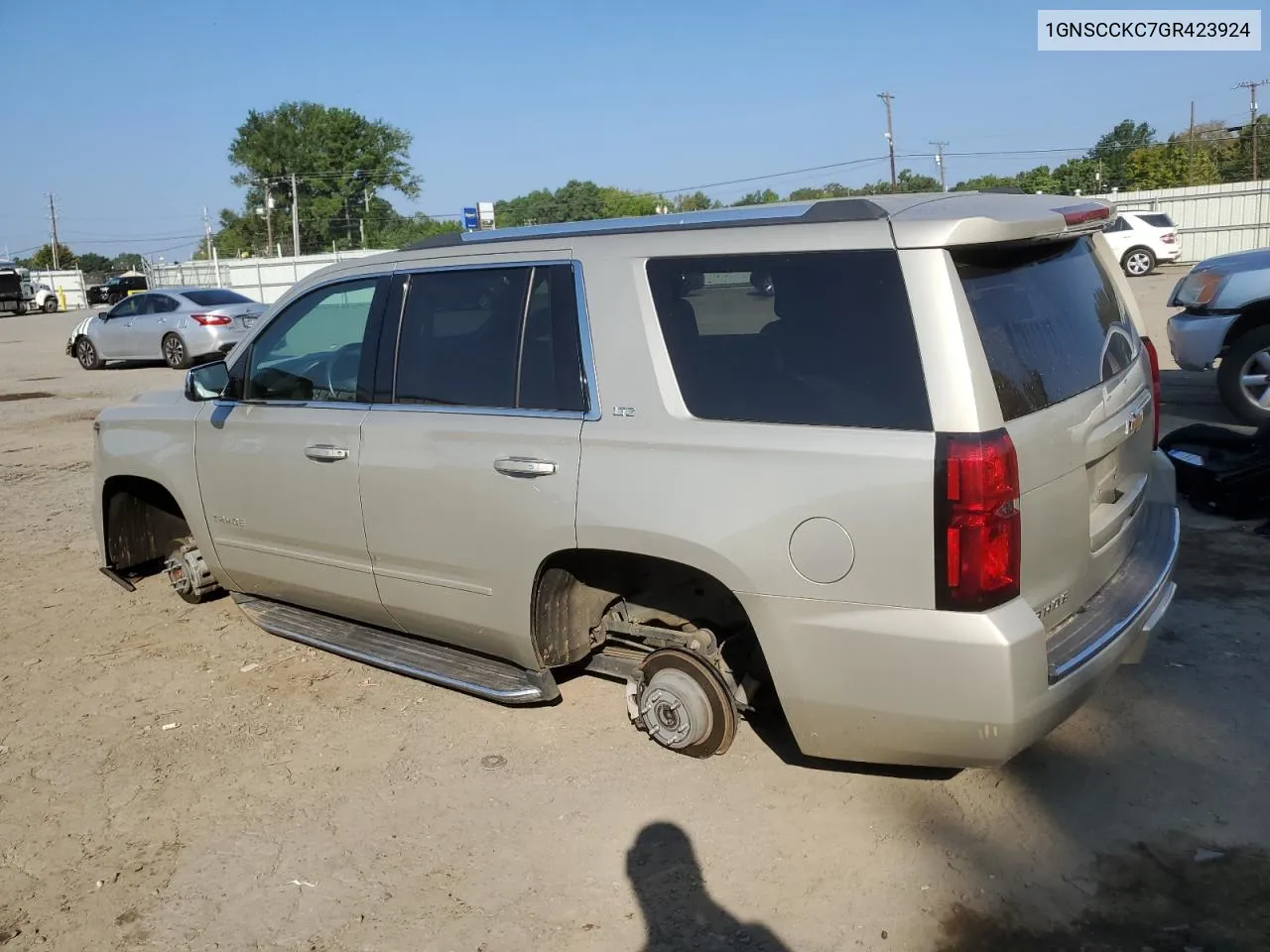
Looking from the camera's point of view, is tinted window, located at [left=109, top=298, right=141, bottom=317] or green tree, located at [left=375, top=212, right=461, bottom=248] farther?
green tree, located at [left=375, top=212, right=461, bottom=248]

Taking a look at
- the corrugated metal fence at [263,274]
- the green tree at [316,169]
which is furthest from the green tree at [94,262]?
the corrugated metal fence at [263,274]

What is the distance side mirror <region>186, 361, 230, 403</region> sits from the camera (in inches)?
194

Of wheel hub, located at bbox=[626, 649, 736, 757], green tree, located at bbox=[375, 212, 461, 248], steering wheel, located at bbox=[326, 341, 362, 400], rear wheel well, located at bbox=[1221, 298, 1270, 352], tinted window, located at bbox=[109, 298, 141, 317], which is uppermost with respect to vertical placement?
green tree, located at bbox=[375, 212, 461, 248]

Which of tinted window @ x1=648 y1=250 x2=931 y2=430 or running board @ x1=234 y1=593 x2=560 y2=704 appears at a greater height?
tinted window @ x1=648 y1=250 x2=931 y2=430

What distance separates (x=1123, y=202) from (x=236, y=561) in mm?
37951

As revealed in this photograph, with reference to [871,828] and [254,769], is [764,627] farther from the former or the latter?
[254,769]

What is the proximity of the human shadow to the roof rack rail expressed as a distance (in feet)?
6.53

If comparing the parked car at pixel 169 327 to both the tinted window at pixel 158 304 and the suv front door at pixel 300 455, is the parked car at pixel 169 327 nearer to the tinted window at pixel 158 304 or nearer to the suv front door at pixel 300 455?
the tinted window at pixel 158 304

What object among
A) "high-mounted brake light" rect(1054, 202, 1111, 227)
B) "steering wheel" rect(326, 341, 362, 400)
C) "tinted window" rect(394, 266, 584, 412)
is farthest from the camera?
"steering wheel" rect(326, 341, 362, 400)

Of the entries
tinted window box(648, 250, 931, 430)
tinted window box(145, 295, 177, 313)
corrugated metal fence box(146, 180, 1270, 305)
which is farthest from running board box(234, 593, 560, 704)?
corrugated metal fence box(146, 180, 1270, 305)

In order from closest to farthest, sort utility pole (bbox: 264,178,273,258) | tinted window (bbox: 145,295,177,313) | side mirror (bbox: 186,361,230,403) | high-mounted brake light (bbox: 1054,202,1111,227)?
high-mounted brake light (bbox: 1054,202,1111,227), side mirror (bbox: 186,361,230,403), tinted window (bbox: 145,295,177,313), utility pole (bbox: 264,178,273,258)

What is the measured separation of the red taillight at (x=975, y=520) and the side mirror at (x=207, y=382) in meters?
3.47

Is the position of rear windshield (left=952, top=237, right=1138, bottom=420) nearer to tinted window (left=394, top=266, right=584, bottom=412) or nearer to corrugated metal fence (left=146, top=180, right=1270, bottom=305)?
tinted window (left=394, top=266, right=584, bottom=412)

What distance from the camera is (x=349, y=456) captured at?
420 cm
